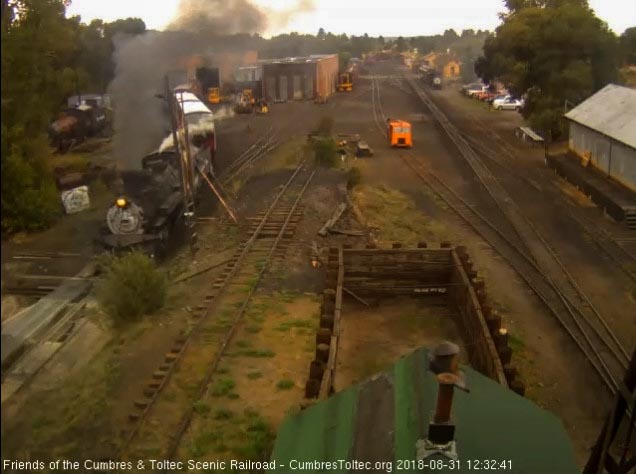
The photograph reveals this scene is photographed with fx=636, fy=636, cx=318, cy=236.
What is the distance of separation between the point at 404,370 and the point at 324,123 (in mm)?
29101

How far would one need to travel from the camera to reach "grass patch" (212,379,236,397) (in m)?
8.95

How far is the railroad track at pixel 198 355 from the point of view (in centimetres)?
784

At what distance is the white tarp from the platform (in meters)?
16.1

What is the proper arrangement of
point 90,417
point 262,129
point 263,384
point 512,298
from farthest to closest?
1. point 262,129
2. point 512,298
3. point 263,384
4. point 90,417

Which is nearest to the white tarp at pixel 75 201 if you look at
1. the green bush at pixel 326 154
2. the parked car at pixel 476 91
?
the green bush at pixel 326 154

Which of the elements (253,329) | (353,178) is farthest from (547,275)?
(353,178)

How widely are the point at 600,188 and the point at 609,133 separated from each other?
248 cm

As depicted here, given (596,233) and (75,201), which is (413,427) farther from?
(75,201)

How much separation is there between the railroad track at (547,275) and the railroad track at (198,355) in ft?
18.1

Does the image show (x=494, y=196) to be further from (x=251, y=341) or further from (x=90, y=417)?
(x=90, y=417)

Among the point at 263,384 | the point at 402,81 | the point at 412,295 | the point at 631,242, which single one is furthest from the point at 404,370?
the point at 402,81

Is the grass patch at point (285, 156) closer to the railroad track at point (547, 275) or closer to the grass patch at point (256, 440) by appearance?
the railroad track at point (547, 275)

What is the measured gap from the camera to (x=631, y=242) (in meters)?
16.4

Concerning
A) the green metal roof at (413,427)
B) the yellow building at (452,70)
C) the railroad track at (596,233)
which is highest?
the yellow building at (452,70)
